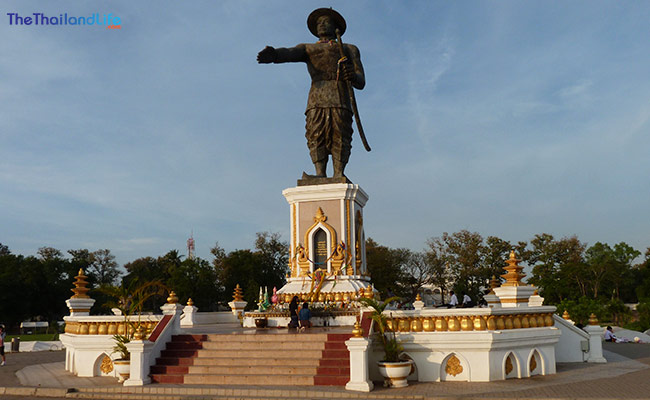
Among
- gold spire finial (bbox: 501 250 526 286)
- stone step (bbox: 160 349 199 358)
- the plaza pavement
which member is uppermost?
gold spire finial (bbox: 501 250 526 286)

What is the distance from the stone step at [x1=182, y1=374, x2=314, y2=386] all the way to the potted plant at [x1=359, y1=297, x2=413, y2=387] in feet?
4.63

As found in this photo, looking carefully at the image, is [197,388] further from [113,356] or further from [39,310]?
[39,310]

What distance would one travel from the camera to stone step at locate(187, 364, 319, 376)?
1071cm

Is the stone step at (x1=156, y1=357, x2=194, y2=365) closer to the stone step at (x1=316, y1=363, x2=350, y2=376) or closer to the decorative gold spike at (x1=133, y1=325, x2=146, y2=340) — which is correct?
the decorative gold spike at (x1=133, y1=325, x2=146, y2=340)

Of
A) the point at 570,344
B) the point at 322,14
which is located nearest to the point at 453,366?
the point at 570,344

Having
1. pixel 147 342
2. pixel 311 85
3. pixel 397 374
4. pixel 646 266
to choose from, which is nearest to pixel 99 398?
pixel 147 342

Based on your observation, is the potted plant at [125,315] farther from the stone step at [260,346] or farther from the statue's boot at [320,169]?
the statue's boot at [320,169]

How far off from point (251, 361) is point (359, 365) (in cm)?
243

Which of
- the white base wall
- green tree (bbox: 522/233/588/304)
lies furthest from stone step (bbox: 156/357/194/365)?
green tree (bbox: 522/233/588/304)

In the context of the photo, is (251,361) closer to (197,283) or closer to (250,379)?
(250,379)

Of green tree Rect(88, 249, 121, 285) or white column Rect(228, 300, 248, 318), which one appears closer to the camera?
white column Rect(228, 300, 248, 318)

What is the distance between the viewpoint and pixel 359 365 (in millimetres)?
10000

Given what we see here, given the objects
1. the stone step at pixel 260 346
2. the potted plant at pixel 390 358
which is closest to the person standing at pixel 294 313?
the stone step at pixel 260 346

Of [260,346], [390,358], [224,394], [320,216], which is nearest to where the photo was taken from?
[224,394]
